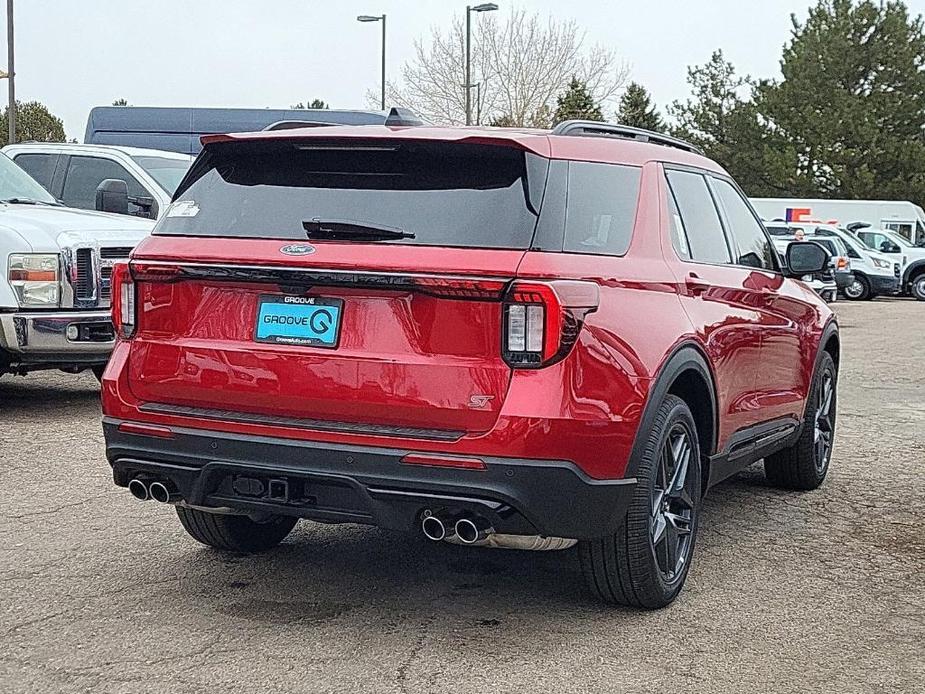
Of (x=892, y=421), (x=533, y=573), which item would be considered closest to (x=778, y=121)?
(x=892, y=421)

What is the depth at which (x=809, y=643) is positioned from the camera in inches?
173

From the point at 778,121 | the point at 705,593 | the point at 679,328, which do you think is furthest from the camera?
the point at 778,121

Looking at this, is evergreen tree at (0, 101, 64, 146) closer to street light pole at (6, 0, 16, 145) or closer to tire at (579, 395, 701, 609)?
street light pole at (6, 0, 16, 145)

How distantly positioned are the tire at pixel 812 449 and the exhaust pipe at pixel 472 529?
322 centimetres

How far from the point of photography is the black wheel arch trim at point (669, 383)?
434cm

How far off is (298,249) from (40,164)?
8.88 meters

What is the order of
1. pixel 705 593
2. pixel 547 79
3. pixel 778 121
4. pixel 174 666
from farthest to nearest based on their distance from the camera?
pixel 778 121 → pixel 547 79 → pixel 705 593 → pixel 174 666

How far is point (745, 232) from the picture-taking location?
613cm

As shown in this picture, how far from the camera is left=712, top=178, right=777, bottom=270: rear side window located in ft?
19.4

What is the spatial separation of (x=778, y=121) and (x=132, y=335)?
5660 cm

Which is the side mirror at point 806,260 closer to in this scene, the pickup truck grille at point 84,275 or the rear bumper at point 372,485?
the rear bumper at point 372,485

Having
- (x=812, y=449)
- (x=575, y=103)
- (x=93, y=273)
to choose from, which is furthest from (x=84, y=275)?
(x=575, y=103)

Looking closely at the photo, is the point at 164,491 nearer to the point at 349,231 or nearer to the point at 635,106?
the point at 349,231

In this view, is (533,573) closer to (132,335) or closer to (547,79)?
(132,335)
